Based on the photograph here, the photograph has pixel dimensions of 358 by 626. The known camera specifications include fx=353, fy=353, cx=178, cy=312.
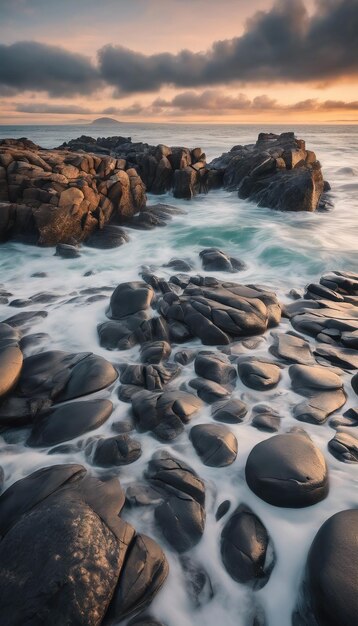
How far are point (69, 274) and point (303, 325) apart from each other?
6.02 metres

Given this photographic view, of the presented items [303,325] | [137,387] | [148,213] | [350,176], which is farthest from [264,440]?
[350,176]

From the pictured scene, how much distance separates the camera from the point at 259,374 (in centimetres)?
477

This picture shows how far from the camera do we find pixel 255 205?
17.4m

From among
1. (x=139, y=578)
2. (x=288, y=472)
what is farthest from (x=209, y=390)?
(x=139, y=578)

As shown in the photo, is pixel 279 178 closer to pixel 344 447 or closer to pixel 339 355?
pixel 339 355

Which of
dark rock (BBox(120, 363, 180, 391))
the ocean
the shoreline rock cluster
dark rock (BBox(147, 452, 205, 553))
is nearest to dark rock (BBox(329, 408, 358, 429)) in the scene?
the shoreline rock cluster

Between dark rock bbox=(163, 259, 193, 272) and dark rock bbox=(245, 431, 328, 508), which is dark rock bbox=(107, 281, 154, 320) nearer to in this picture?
dark rock bbox=(163, 259, 193, 272)

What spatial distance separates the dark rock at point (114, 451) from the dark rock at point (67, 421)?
270mm

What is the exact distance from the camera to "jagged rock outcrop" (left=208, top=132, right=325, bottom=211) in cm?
1570

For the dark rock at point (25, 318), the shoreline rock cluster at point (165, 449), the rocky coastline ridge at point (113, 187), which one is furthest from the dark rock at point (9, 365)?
the rocky coastline ridge at point (113, 187)

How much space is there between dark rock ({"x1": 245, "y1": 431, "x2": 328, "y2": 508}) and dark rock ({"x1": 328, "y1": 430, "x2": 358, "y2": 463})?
0.30 m

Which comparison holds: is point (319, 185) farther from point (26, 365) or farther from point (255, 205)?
point (26, 365)

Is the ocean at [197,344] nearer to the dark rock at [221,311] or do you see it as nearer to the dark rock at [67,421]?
the dark rock at [67,421]

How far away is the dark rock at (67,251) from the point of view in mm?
10375
